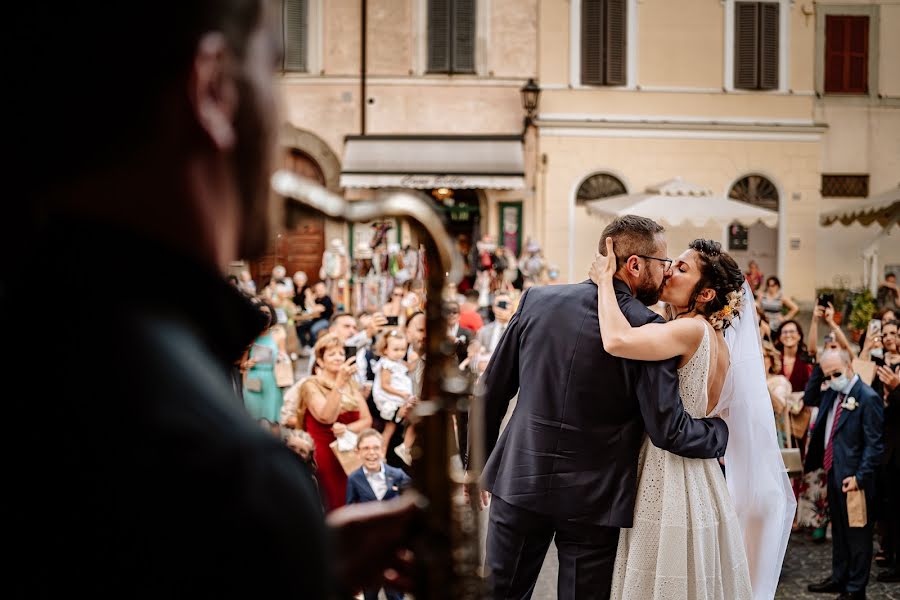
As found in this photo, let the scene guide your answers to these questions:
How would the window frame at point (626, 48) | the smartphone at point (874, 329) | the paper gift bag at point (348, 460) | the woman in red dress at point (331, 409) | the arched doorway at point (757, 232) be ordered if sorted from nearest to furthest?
1. the paper gift bag at point (348, 460)
2. the woman in red dress at point (331, 409)
3. the smartphone at point (874, 329)
4. the window frame at point (626, 48)
5. the arched doorway at point (757, 232)

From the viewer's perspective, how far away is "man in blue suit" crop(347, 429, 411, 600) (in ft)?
17.7

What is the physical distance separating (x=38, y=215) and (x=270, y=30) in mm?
285

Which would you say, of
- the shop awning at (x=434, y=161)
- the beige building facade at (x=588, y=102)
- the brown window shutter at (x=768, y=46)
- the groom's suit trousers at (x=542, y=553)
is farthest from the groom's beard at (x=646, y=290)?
the brown window shutter at (x=768, y=46)

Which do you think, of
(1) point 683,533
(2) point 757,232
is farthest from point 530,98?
(1) point 683,533

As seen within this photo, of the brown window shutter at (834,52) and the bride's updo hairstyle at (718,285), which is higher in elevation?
the brown window shutter at (834,52)

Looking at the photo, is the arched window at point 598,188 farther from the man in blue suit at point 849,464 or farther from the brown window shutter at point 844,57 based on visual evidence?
the man in blue suit at point 849,464

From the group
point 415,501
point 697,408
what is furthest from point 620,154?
point 415,501

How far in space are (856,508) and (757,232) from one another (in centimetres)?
1635

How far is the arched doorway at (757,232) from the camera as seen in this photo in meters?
21.8

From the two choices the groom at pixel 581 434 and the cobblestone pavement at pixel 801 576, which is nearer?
the groom at pixel 581 434

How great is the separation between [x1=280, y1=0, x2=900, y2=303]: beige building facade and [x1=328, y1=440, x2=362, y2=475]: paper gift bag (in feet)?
50.5

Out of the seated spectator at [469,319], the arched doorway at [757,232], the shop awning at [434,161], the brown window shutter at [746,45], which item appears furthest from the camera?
the arched doorway at [757,232]

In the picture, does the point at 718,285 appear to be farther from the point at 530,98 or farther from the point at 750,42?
the point at 750,42

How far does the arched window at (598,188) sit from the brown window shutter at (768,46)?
12.8 ft
